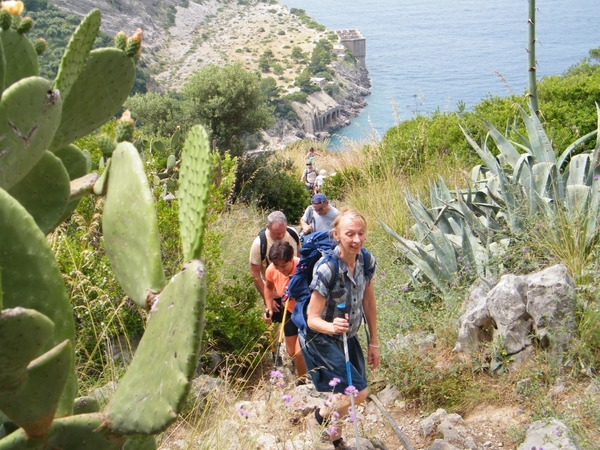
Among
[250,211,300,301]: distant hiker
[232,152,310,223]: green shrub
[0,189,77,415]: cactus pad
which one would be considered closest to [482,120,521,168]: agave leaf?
[250,211,300,301]: distant hiker

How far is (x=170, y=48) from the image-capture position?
107188 mm

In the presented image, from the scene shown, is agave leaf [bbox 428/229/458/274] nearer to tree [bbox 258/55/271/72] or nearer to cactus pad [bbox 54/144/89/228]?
cactus pad [bbox 54/144/89/228]

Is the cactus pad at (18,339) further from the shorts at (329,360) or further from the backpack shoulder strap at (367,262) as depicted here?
the backpack shoulder strap at (367,262)

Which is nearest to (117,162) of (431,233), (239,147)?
(431,233)

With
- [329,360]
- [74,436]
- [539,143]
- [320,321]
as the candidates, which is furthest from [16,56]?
[539,143]

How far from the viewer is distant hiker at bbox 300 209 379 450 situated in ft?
10.9

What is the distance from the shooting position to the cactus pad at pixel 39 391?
1.40m

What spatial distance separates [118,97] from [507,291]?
3080mm

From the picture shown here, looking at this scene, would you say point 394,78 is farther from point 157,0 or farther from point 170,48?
point 157,0

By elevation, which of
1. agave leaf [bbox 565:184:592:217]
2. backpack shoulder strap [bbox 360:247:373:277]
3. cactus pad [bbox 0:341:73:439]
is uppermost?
cactus pad [bbox 0:341:73:439]

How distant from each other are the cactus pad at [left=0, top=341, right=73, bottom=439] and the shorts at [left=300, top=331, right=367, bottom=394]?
209cm

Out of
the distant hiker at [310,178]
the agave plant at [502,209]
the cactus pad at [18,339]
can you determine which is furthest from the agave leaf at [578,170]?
the distant hiker at [310,178]

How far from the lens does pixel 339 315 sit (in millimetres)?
3457

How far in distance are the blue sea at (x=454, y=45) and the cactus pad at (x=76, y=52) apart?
156 ft
